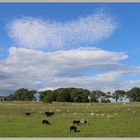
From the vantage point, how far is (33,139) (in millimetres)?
25688

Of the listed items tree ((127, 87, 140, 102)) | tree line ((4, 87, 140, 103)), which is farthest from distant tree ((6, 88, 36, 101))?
tree ((127, 87, 140, 102))

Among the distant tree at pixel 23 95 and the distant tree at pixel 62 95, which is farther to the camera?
the distant tree at pixel 23 95

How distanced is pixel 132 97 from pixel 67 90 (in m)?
31.4

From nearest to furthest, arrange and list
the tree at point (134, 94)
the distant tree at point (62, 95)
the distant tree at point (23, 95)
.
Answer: the distant tree at point (62, 95) → the tree at point (134, 94) → the distant tree at point (23, 95)

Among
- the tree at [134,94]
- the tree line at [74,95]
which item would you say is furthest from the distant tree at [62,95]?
the tree at [134,94]

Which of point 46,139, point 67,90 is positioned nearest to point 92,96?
point 67,90

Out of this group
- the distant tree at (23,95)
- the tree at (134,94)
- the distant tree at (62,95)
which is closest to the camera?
the distant tree at (62,95)

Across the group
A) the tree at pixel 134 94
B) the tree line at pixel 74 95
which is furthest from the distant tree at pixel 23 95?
the tree at pixel 134 94

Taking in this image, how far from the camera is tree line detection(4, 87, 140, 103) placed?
140m

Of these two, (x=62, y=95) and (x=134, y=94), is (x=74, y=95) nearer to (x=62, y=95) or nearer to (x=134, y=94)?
(x=62, y=95)

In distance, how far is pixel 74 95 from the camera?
14212 centimetres

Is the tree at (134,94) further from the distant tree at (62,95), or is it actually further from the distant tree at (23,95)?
the distant tree at (23,95)

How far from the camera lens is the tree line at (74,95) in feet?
460

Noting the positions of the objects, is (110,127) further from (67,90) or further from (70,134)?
(67,90)
